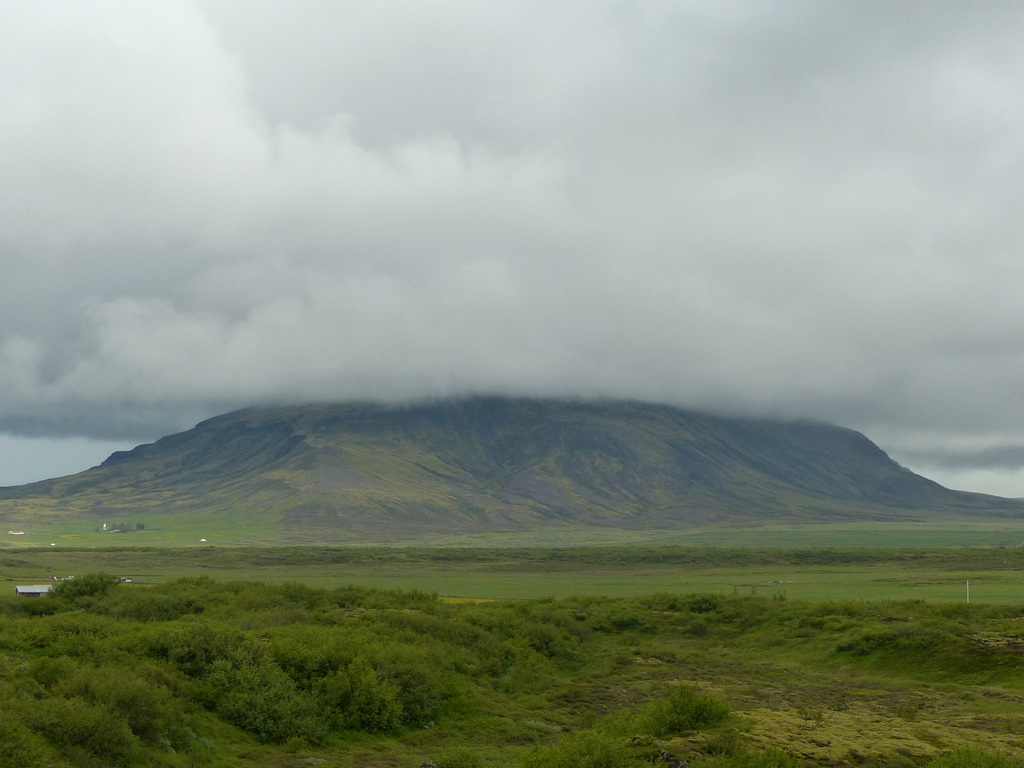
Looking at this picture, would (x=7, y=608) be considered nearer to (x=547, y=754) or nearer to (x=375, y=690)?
(x=375, y=690)

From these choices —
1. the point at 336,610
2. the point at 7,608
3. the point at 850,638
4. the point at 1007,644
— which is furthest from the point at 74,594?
the point at 1007,644

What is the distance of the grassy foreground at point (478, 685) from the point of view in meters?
23.2

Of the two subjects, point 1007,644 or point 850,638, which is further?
point 850,638

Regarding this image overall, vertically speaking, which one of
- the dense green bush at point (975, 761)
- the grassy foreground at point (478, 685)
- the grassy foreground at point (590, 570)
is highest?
the dense green bush at point (975, 761)

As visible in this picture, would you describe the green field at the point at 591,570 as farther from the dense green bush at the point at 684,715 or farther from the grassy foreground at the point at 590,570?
the dense green bush at the point at 684,715

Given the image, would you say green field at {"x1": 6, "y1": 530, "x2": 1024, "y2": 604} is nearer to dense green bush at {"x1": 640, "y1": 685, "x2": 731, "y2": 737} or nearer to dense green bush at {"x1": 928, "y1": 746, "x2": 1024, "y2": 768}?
dense green bush at {"x1": 640, "y1": 685, "x2": 731, "y2": 737}

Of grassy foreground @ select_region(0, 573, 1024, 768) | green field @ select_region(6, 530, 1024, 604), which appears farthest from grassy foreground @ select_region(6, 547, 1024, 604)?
grassy foreground @ select_region(0, 573, 1024, 768)

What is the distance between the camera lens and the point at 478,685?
128ft

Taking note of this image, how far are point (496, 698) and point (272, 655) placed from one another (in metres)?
10.1

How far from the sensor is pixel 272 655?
33312 mm

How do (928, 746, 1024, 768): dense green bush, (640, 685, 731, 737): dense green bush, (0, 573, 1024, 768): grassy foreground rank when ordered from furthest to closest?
(640, 685, 731, 737): dense green bush, (0, 573, 1024, 768): grassy foreground, (928, 746, 1024, 768): dense green bush

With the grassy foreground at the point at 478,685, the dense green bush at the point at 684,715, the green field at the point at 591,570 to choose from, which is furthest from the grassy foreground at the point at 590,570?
the dense green bush at the point at 684,715

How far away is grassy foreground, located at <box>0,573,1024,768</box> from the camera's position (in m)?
23.2

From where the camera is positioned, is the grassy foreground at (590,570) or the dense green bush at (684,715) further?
the grassy foreground at (590,570)
